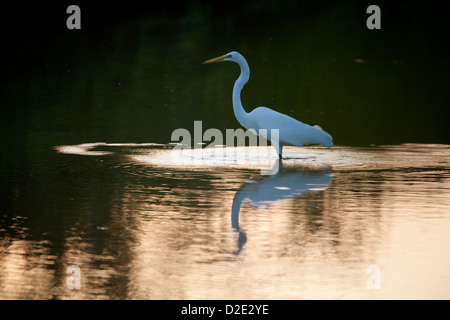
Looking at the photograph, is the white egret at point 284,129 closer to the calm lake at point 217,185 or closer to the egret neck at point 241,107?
the egret neck at point 241,107

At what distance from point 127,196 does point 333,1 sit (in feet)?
82.7

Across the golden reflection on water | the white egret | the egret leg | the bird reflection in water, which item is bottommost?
the golden reflection on water

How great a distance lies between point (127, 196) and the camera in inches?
335

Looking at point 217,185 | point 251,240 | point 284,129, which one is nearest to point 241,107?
point 284,129

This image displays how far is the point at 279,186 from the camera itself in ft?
29.7

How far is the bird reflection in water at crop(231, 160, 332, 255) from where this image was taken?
829 cm

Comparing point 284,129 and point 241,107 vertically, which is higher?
point 241,107

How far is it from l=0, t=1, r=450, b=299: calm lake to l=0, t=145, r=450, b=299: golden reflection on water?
2 cm

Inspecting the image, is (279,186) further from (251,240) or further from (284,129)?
(251,240)

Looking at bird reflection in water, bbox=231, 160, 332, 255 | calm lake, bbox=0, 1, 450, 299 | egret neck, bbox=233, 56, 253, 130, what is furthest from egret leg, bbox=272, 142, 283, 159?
bird reflection in water, bbox=231, 160, 332, 255

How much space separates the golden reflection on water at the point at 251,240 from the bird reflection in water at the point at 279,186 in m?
0.01

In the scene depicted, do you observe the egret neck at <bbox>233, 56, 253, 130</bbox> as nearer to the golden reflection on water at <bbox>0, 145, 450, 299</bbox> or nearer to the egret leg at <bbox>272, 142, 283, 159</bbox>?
the egret leg at <bbox>272, 142, 283, 159</bbox>

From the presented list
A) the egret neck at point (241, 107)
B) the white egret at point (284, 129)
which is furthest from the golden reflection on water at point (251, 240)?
the egret neck at point (241, 107)

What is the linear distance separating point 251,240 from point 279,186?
2.29 m
